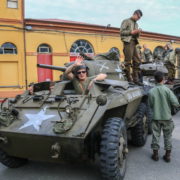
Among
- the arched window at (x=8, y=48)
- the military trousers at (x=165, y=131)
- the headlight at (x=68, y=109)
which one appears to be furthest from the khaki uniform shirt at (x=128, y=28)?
the arched window at (x=8, y=48)

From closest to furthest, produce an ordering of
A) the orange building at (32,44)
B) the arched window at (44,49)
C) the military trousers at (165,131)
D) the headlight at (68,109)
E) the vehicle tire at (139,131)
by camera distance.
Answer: the headlight at (68,109) → the military trousers at (165,131) → the vehicle tire at (139,131) → the orange building at (32,44) → the arched window at (44,49)

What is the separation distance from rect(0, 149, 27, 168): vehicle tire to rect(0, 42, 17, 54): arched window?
11.9 meters

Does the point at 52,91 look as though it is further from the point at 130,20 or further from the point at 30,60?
the point at 30,60

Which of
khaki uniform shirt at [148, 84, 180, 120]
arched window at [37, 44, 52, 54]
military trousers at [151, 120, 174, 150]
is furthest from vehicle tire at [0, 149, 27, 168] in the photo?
arched window at [37, 44, 52, 54]

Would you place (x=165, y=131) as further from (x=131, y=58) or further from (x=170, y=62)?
(x=170, y=62)

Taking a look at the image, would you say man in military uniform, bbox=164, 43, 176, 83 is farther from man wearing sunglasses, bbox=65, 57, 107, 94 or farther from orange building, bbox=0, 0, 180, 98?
orange building, bbox=0, 0, 180, 98

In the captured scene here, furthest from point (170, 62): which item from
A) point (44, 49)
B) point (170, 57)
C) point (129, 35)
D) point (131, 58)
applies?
point (44, 49)

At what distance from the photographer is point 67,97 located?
13.6 ft

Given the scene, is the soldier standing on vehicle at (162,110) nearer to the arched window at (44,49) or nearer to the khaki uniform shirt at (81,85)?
the khaki uniform shirt at (81,85)

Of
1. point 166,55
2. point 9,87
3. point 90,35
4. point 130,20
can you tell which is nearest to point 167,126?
point 130,20

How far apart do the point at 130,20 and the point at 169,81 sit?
4066 millimetres

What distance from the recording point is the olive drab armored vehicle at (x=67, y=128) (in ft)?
11.3

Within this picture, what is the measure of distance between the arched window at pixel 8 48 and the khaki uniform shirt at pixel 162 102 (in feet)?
41.1

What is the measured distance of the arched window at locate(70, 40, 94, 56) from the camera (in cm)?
1797
